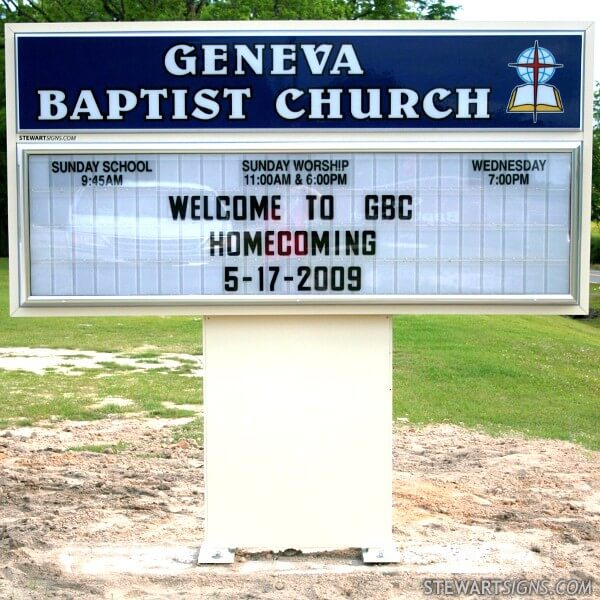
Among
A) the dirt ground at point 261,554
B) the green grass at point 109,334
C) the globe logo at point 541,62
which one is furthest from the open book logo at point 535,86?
the green grass at point 109,334

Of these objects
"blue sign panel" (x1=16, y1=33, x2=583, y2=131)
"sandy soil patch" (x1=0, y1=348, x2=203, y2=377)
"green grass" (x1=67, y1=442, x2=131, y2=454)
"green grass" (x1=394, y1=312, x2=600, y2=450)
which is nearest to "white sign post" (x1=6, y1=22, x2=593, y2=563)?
"blue sign panel" (x1=16, y1=33, x2=583, y2=131)

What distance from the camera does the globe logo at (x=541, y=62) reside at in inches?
232

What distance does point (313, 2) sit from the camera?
2494cm

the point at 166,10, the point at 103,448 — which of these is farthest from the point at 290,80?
the point at 166,10

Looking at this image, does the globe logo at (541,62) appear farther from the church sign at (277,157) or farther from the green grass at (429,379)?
the green grass at (429,379)

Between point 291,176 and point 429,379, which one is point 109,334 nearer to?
point 429,379

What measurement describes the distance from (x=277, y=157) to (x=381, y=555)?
8.09 ft

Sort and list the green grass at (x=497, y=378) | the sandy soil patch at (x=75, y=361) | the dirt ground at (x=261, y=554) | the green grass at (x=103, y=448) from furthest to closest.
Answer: the sandy soil patch at (x=75, y=361) → the green grass at (x=497, y=378) → the green grass at (x=103, y=448) → the dirt ground at (x=261, y=554)

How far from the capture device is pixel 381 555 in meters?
6.04

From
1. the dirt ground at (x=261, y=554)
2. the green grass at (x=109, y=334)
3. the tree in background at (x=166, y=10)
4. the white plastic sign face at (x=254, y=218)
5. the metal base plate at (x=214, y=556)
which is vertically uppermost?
the tree in background at (x=166, y=10)

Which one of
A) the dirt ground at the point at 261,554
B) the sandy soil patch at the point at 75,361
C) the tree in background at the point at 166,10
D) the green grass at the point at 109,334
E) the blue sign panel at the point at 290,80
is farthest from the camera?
the tree in background at the point at 166,10

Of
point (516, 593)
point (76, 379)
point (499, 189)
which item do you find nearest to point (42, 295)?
point (499, 189)

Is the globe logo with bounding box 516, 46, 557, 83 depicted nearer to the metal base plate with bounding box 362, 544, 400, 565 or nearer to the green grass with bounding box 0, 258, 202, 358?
the metal base plate with bounding box 362, 544, 400, 565

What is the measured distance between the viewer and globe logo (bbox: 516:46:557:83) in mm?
5891
